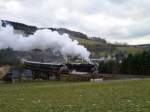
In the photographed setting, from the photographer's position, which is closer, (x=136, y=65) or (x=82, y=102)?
(x=82, y=102)

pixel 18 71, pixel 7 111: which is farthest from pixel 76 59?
pixel 7 111

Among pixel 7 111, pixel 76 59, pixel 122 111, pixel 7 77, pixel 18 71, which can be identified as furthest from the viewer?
pixel 76 59

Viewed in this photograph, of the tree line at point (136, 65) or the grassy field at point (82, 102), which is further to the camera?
the tree line at point (136, 65)

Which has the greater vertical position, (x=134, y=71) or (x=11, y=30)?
(x=11, y=30)

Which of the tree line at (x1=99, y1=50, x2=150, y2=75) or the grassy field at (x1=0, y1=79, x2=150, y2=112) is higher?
the tree line at (x1=99, y1=50, x2=150, y2=75)

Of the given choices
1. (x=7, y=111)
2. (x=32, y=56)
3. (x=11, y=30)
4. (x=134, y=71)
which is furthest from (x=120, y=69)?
(x=7, y=111)

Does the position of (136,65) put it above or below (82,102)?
above

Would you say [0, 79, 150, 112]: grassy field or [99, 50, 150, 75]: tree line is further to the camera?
[99, 50, 150, 75]: tree line

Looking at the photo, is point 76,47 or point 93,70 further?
point 76,47

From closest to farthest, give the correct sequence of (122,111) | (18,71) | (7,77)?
(122,111), (7,77), (18,71)

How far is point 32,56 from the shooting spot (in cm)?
10469

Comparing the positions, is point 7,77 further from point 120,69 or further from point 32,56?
point 120,69

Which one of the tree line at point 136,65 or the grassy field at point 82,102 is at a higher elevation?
the tree line at point 136,65

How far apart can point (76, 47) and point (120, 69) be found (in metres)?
12.9
